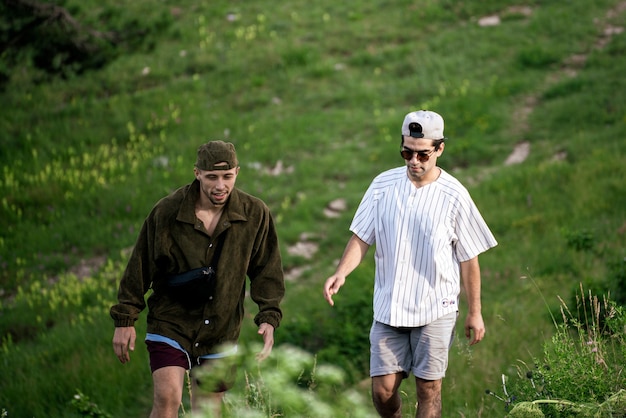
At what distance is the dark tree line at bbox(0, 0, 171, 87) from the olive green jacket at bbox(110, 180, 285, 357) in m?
7.87

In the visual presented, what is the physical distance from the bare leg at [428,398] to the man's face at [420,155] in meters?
1.30

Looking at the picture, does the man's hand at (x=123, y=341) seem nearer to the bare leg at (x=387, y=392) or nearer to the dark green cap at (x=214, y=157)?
the dark green cap at (x=214, y=157)

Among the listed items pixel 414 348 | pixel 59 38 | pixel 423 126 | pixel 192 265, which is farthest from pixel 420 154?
pixel 59 38

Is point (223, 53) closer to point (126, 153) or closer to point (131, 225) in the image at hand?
point (126, 153)

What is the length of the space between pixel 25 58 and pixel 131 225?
2993mm

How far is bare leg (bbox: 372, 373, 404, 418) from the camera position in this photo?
5.45 metres

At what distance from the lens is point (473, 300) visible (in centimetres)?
537

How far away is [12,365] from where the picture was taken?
10.1 meters

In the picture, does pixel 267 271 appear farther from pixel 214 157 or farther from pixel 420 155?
pixel 420 155

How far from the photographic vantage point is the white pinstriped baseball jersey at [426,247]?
5312 millimetres

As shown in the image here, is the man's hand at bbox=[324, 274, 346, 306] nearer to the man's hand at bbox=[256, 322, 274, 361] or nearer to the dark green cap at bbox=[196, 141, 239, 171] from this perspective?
the man's hand at bbox=[256, 322, 274, 361]

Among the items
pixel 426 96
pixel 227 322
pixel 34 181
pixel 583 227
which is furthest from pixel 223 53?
pixel 227 322

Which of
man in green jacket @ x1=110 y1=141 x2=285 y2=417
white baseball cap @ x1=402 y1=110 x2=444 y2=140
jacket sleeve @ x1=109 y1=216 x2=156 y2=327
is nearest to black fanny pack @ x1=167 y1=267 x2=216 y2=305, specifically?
man in green jacket @ x1=110 y1=141 x2=285 y2=417

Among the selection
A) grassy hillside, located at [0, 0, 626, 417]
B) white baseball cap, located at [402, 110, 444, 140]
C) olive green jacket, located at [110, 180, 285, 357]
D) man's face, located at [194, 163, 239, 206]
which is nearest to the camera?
white baseball cap, located at [402, 110, 444, 140]
